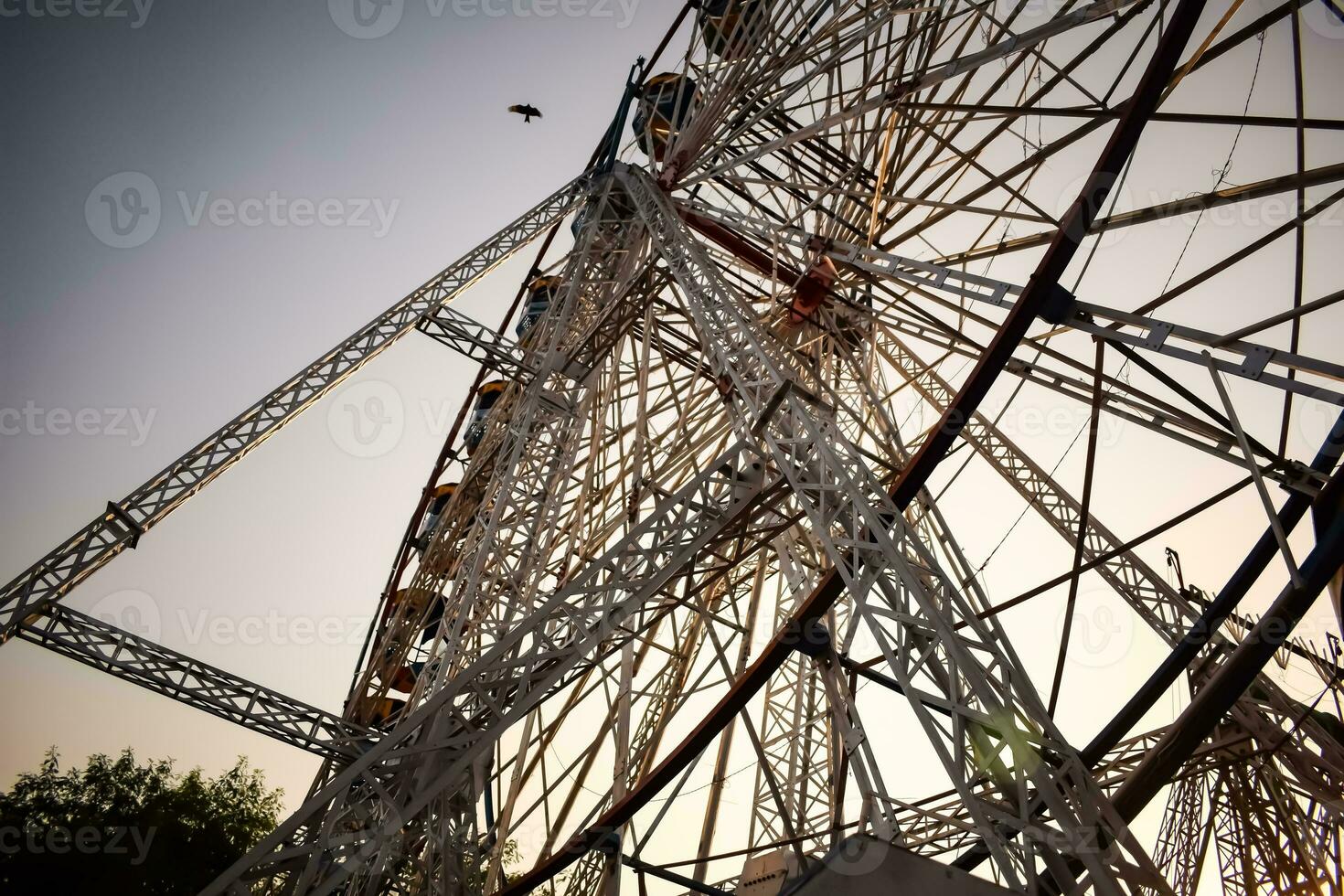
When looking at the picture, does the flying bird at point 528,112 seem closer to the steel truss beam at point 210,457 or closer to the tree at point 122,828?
the steel truss beam at point 210,457

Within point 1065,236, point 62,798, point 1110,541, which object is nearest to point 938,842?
point 1110,541

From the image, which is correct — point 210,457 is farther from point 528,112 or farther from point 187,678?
point 528,112

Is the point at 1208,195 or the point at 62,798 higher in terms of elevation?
the point at 1208,195

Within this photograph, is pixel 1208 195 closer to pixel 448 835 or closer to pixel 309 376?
pixel 448 835

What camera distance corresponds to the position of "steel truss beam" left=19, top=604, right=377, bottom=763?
758 cm

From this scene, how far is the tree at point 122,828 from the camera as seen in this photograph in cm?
1524

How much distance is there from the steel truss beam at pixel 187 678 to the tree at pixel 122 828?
8260mm

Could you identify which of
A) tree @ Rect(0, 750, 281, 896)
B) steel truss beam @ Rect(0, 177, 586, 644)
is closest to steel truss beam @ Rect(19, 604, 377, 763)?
steel truss beam @ Rect(0, 177, 586, 644)

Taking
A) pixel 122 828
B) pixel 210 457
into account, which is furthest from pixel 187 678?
pixel 122 828

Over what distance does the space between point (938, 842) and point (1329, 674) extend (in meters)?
4.08

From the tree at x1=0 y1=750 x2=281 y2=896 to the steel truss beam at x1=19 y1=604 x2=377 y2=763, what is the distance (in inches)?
325

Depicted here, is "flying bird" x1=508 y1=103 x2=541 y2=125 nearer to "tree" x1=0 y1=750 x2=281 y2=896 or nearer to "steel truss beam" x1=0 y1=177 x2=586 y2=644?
"steel truss beam" x1=0 y1=177 x2=586 y2=644

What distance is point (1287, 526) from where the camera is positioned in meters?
6.34

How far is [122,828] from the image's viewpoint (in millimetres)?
15320
